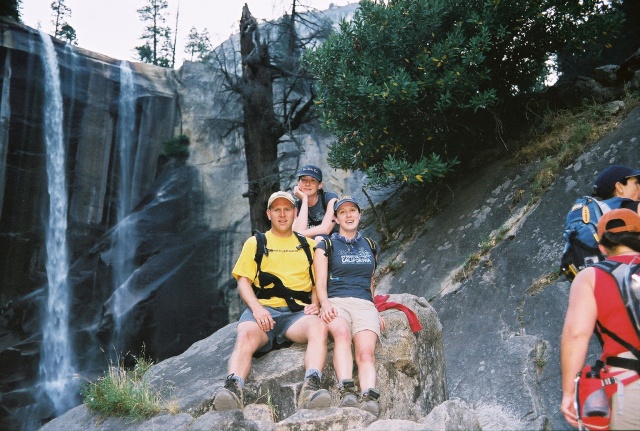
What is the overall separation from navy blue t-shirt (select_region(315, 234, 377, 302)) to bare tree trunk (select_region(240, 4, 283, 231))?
21.6 feet

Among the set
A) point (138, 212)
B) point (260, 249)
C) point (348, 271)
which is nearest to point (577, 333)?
point (348, 271)

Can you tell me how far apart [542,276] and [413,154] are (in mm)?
3586

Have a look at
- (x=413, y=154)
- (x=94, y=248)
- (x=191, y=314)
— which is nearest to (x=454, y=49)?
(x=413, y=154)

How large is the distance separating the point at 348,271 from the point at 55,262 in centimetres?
1324

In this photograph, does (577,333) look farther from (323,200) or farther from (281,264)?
(323,200)

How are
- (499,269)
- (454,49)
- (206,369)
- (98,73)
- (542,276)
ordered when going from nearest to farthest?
(206,369), (542,276), (499,269), (454,49), (98,73)

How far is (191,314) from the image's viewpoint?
15320 millimetres

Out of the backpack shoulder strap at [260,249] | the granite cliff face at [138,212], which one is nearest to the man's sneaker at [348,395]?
the backpack shoulder strap at [260,249]

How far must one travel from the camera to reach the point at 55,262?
49.3 feet

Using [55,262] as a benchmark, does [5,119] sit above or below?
above

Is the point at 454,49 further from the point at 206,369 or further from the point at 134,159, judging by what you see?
the point at 134,159

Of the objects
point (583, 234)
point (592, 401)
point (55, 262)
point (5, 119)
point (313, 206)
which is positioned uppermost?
point (5, 119)

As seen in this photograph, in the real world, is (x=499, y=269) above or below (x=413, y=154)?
below

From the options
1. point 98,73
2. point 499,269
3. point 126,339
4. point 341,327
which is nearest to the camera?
point 341,327
